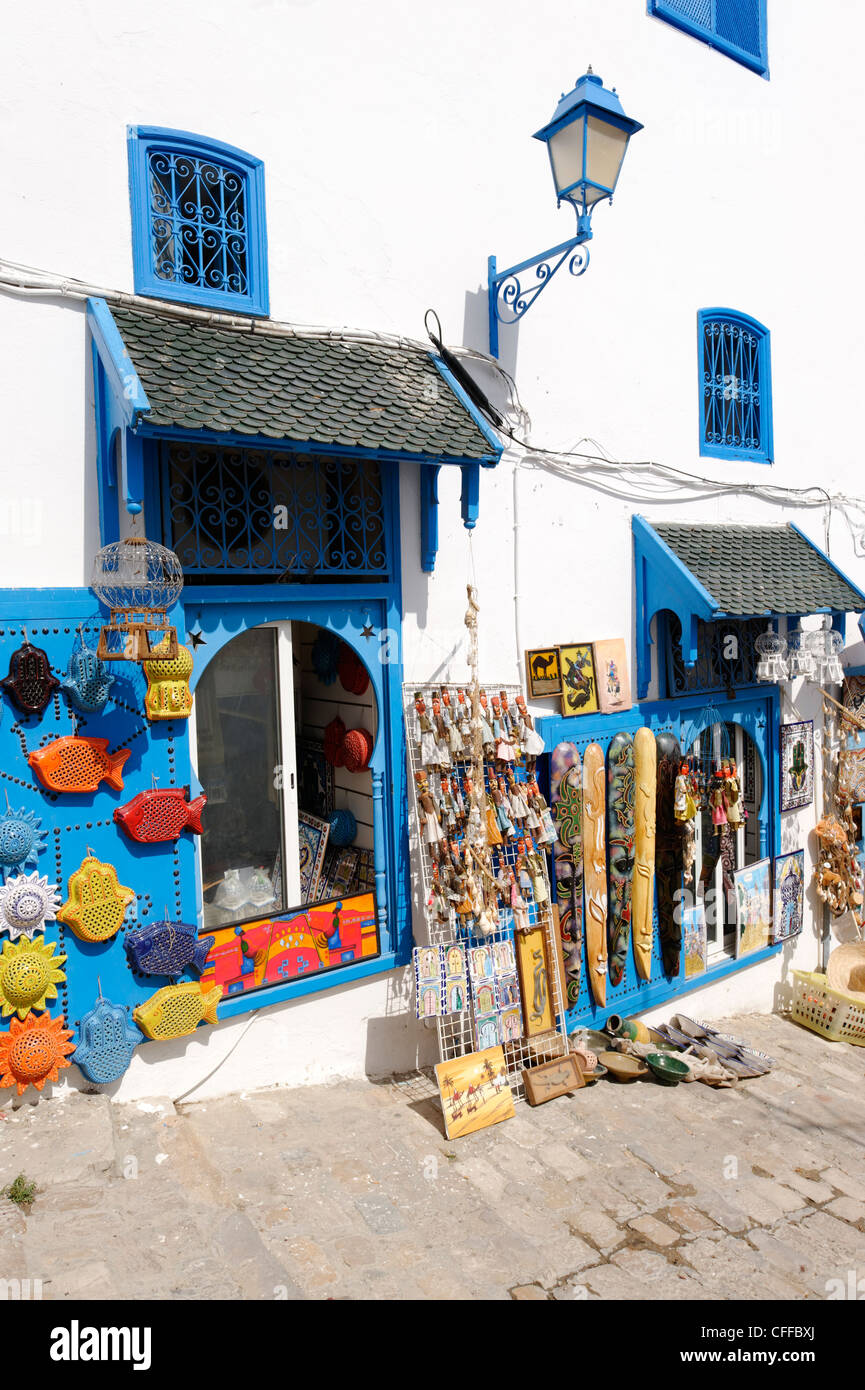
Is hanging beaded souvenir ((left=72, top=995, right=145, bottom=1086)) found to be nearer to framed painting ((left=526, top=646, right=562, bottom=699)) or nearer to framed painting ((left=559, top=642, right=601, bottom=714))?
framed painting ((left=526, top=646, right=562, bottom=699))

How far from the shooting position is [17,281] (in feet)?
15.4

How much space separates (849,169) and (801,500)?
328 centimetres

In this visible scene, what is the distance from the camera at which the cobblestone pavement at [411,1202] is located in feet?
13.3

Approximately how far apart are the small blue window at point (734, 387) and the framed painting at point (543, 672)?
263 centimetres

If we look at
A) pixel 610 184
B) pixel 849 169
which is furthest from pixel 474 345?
pixel 849 169

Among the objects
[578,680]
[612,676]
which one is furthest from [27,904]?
[612,676]

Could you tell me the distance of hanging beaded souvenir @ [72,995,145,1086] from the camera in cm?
484

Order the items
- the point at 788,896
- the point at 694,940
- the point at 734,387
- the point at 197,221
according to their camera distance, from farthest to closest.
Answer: the point at 788,896
the point at 734,387
the point at 694,940
the point at 197,221

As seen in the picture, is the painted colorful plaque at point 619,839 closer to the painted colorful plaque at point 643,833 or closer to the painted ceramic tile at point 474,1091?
the painted colorful plaque at point 643,833

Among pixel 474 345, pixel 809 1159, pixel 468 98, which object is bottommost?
pixel 809 1159

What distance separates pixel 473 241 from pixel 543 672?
115 inches

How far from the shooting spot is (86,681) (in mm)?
4711

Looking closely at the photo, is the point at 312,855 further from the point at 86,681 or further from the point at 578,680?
the point at 578,680

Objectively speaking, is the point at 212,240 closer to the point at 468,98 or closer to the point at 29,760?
the point at 468,98
